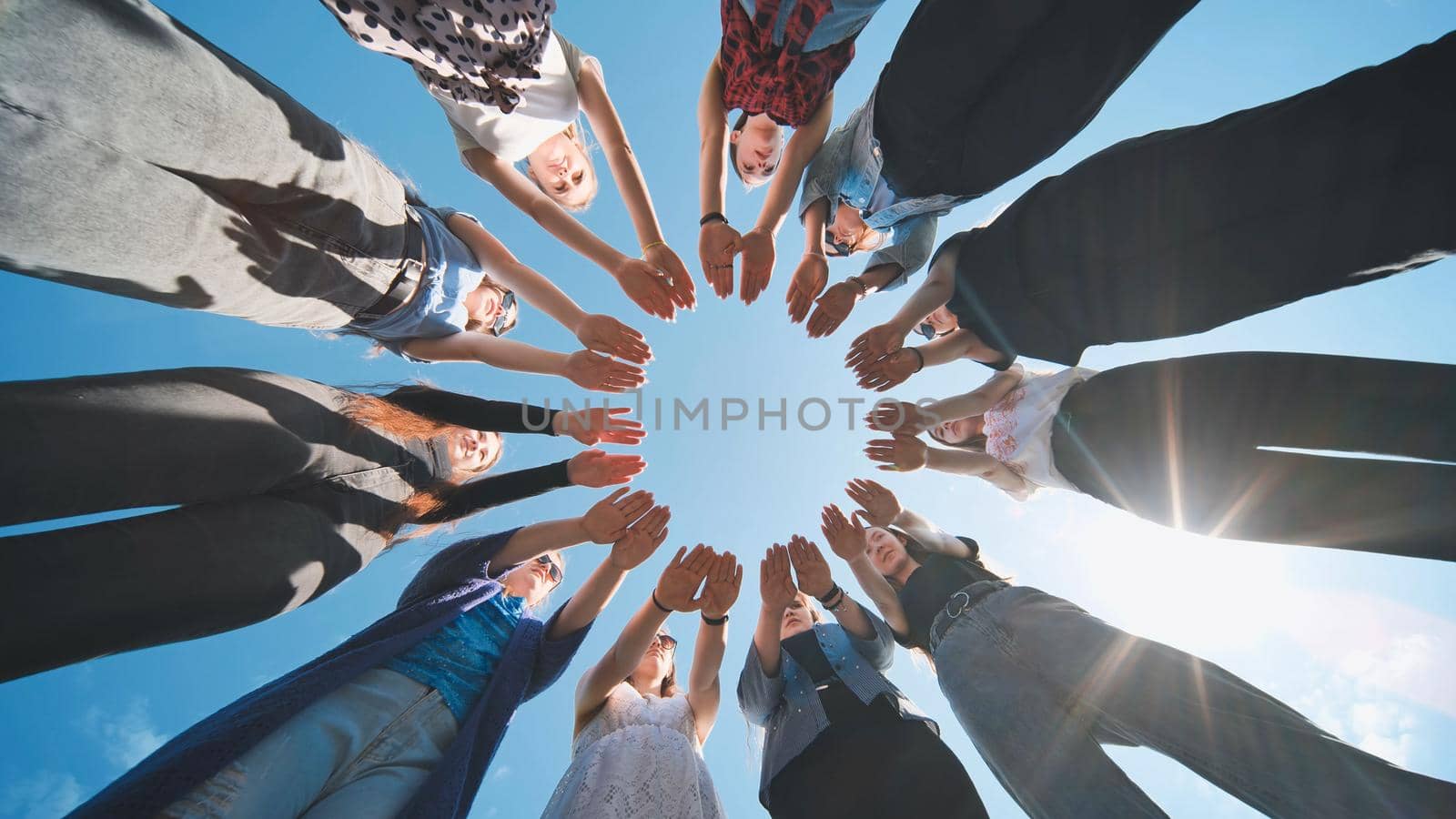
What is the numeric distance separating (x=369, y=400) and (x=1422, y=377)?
13.6 ft

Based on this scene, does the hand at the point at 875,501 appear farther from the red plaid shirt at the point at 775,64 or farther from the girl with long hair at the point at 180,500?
the girl with long hair at the point at 180,500

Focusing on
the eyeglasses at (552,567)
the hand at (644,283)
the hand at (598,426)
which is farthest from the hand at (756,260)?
the eyeglasses at (552,567)

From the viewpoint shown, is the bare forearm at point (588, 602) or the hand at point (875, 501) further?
the hand at point (875, 501)

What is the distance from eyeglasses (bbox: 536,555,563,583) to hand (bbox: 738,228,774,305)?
2217mm

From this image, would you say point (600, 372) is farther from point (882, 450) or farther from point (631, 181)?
point (882, 450)

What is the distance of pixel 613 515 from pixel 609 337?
101cm

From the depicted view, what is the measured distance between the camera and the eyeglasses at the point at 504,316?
3.01m

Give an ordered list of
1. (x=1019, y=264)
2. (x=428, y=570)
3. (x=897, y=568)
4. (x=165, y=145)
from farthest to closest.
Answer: (x=897, y=568) → (x=428, y=570) → (x=1019, y=264) → (x=165, y=145)

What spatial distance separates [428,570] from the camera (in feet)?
8.96

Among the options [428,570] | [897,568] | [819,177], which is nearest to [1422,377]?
[897,568]

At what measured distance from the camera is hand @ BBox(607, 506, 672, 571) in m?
2.77

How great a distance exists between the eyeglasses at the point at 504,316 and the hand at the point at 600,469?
994 mm

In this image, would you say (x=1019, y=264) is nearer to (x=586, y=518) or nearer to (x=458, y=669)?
(x=586, y=518)

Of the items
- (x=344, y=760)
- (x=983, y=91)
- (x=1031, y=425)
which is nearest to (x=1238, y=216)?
(x=983, y=91)
